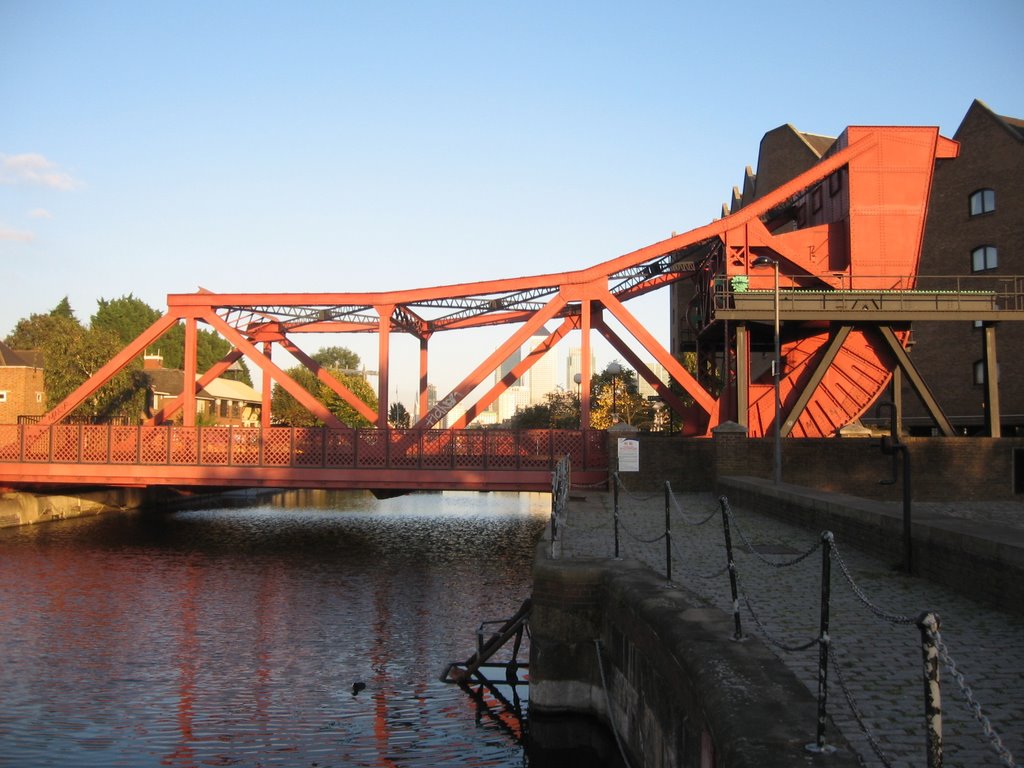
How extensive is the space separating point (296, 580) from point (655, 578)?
13611 mm

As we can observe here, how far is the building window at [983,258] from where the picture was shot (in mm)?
40062

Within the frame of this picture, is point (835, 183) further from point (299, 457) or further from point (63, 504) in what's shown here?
point (63, 504)

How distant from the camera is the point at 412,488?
2517 centimetres

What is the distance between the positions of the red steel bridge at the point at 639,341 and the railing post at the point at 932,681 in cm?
2084

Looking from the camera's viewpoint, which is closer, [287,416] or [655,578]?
[655,578]

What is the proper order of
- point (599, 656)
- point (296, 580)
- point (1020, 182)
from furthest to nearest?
point (1020, 182) → point (296, 580) → point (599, 656)

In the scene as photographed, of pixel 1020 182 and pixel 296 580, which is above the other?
pixel 1020 182

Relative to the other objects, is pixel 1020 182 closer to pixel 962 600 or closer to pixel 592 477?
pixel 592 477

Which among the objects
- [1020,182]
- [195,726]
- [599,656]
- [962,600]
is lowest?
[195,726]

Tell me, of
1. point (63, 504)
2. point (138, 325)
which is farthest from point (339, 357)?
point (63, 504)

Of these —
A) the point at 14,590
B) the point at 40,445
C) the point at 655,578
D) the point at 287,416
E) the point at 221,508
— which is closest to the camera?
the point at 655,578

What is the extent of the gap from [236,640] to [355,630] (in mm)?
2023

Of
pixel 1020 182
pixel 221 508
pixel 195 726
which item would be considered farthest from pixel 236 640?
pixel 1020 182

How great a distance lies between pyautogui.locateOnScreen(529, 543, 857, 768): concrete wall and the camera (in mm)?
4797
